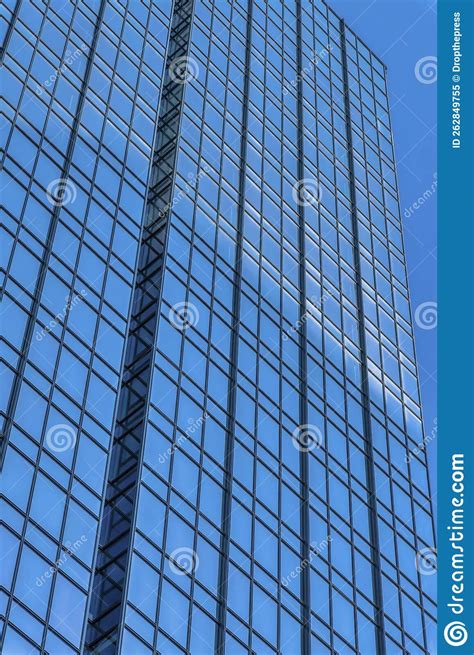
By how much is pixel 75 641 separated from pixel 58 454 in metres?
6.19

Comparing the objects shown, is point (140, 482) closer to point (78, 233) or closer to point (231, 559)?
point (231, 559)

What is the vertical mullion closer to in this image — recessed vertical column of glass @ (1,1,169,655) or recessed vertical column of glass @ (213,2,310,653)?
recessed vertical column of glass @ (213,2,310,653)

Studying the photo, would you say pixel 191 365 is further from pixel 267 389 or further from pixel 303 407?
pixel 303 407

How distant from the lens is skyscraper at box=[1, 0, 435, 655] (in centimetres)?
3822

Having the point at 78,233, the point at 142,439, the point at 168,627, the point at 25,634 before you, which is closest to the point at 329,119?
the point at 78,233

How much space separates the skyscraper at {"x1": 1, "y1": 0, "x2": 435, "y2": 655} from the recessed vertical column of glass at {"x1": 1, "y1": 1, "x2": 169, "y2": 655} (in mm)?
104

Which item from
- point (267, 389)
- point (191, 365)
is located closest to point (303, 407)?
point (267, 389)

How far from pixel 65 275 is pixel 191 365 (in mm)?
7088

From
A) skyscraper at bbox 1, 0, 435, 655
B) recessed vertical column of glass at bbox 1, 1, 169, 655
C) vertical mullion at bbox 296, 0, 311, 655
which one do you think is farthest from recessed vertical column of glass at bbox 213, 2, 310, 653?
recessed vertical column of glass at bbox 1, 1, 169, 655

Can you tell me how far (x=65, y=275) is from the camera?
4347 cm

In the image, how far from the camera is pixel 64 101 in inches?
1971

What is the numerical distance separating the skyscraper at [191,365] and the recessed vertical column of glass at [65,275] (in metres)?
0.10

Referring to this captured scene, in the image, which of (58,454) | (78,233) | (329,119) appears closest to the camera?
(58,454)

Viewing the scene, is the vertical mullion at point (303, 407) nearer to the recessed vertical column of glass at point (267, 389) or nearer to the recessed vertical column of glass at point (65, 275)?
the recessed vertical column of glass at point (267, 389)
